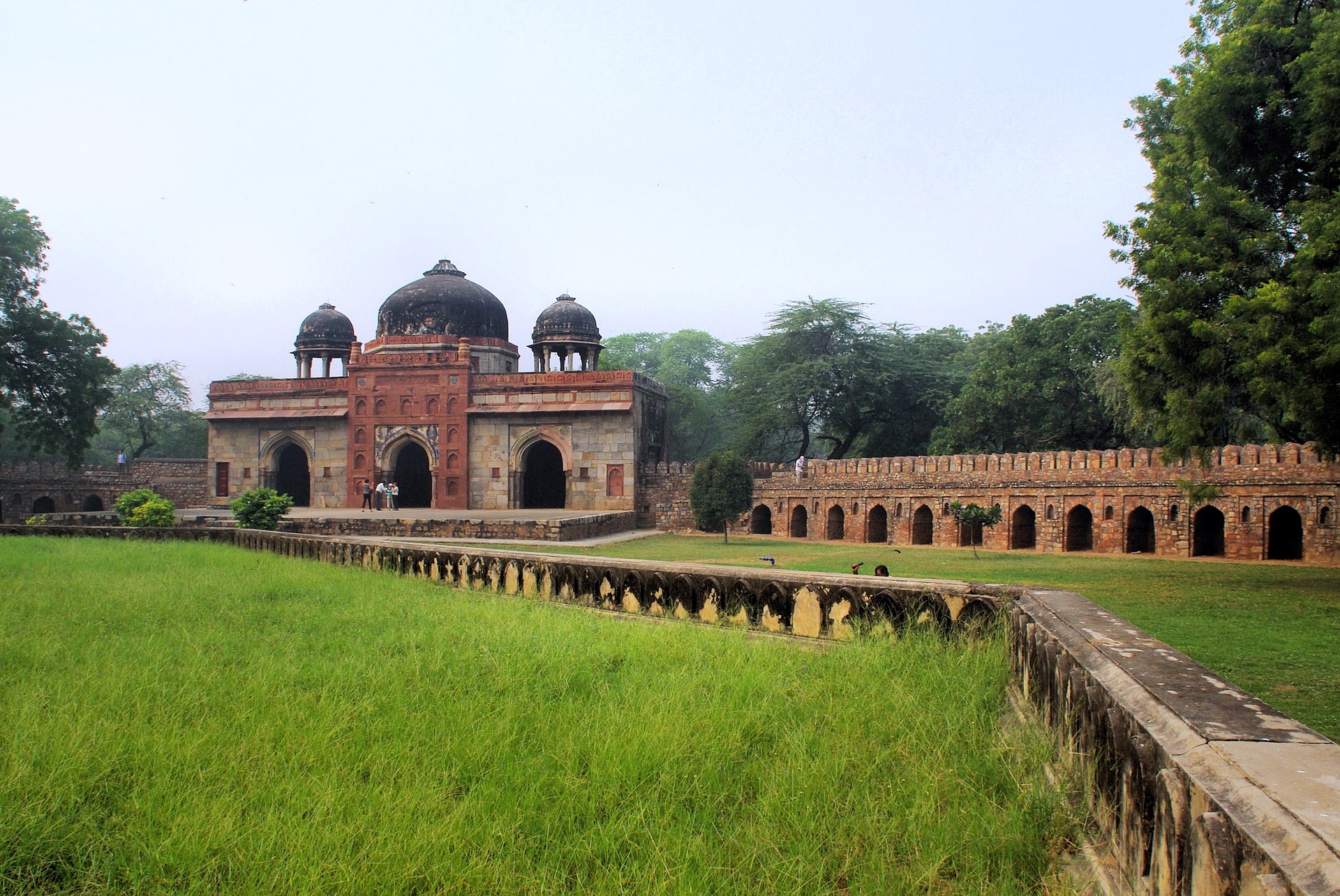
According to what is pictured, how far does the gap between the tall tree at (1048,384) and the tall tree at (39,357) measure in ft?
70.8

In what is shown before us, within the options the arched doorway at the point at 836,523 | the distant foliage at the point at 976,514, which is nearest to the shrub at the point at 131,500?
the arched doorway at the point at 836,523

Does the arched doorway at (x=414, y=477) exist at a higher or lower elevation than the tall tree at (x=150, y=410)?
lower

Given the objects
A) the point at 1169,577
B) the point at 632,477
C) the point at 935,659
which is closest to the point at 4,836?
the point at 935,659

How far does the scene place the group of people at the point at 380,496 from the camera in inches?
959

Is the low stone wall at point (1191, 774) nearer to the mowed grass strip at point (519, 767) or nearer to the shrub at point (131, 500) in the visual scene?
the mowed grass strip at point (519, 767)

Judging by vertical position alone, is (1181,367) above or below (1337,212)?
below

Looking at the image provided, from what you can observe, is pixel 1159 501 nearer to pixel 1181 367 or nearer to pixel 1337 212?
pixel 1181 367

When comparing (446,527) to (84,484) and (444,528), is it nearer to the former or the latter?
(444,528)

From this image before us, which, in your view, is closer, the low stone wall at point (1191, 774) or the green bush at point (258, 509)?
the low stone wall at point (1191, 774)

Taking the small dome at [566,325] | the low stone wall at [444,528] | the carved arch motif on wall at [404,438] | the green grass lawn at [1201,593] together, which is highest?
the small dome at [566,325]

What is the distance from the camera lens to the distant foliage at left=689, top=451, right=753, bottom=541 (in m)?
20.9

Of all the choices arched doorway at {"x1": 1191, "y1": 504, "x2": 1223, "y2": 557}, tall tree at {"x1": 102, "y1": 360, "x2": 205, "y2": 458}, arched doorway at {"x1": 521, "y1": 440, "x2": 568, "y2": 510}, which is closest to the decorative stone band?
arched doorway at {"x1": 1191, "y1": 504, "x2": 1223, "y2": 557}

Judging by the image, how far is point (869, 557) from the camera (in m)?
15.7

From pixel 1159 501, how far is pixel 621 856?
17087mm
